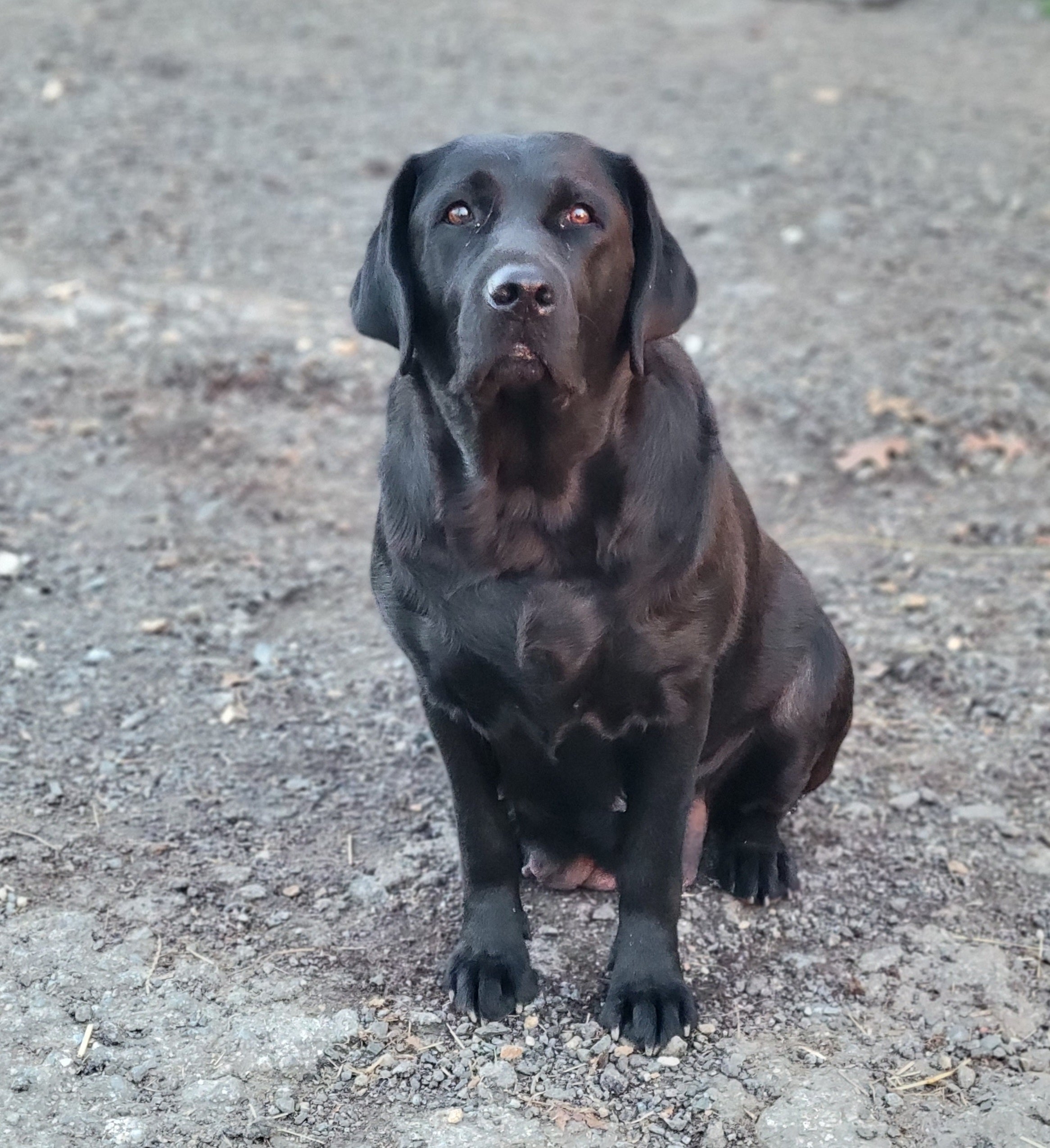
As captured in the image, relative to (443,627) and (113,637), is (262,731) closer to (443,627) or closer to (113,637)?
(113,637)

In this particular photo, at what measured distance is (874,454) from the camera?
5.49 meters

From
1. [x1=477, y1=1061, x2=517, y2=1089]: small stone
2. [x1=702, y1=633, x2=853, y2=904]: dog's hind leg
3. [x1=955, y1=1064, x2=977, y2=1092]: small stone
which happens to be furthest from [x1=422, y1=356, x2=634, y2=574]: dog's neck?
[x1=955, y1=1064, x2=977, y2=1092]: small stone

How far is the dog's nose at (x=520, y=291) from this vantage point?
2.53 metres

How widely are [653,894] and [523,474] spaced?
3.11 ft

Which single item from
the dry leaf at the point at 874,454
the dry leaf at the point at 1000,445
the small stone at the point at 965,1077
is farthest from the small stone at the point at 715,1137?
the dry leaf at the point at 1000,445

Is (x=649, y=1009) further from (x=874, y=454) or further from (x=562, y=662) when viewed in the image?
(x=874, y=454)

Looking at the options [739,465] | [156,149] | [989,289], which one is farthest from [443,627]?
[156,149]

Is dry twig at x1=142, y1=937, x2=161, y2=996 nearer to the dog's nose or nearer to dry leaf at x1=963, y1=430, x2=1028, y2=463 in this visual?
the dog's nose

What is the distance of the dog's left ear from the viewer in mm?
2773

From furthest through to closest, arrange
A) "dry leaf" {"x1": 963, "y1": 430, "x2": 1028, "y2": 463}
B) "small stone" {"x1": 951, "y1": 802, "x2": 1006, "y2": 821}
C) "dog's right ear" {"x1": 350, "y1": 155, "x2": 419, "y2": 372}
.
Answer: "dry leaf" {"x1": 963, "y1": 430, "x2": 1028, "y2": 463}, "small stone" {"x1": 951, "y1": 802, "x2": 1006, "y2": 821}, "dog's right ear" {"x1": 350, "y1": 155, "x2": 419, "y2": 372}

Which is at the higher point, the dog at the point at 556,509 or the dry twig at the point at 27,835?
the dog at the point at 556,509

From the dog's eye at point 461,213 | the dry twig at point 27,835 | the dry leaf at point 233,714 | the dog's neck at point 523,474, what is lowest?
the dry leaf at point 233,714

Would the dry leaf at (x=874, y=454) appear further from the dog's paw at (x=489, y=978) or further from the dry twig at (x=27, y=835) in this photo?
the dry twig at (x=27, y=835)

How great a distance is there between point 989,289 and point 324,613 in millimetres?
3603
